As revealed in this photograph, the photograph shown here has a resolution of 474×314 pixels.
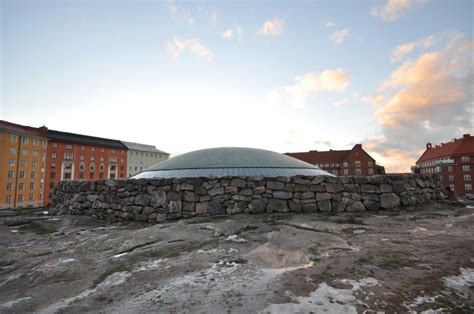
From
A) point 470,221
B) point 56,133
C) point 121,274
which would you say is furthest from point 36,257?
point 56,133

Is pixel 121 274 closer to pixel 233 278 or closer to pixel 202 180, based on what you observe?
pixel 233 278

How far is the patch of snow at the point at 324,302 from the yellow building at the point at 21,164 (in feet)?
190

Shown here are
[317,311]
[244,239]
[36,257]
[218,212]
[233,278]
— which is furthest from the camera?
[218,212]

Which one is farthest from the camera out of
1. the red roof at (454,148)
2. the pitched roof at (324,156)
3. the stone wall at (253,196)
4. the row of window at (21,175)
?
the pitched roof at (324,156)

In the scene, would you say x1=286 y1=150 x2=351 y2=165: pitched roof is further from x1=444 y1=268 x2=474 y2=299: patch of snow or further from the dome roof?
x1=444 y1=268 x2=474 y2=299: patch of snow

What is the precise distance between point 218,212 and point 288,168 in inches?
190

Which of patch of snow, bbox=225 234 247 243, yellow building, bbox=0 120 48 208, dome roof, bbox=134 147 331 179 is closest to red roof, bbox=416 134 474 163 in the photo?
dome roof, bbox=134 147 331 179

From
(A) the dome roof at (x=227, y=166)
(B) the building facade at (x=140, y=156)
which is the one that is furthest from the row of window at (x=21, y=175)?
(A) the dome roof at (x=227, y=166)

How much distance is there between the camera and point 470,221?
458 centimetres

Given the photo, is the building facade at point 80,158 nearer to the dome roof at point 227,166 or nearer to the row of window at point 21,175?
the row of window at point 21,175

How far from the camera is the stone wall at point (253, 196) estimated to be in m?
6.15

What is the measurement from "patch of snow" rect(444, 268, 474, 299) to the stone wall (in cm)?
389

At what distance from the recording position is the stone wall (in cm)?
615

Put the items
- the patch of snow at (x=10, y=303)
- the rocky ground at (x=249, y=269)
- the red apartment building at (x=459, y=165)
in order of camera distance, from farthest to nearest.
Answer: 1. the red apartment building at (x=459, y=165)
2. the patch of snow at (x=10, y=303)
3. the rocky ground at (x=249, y=269)
